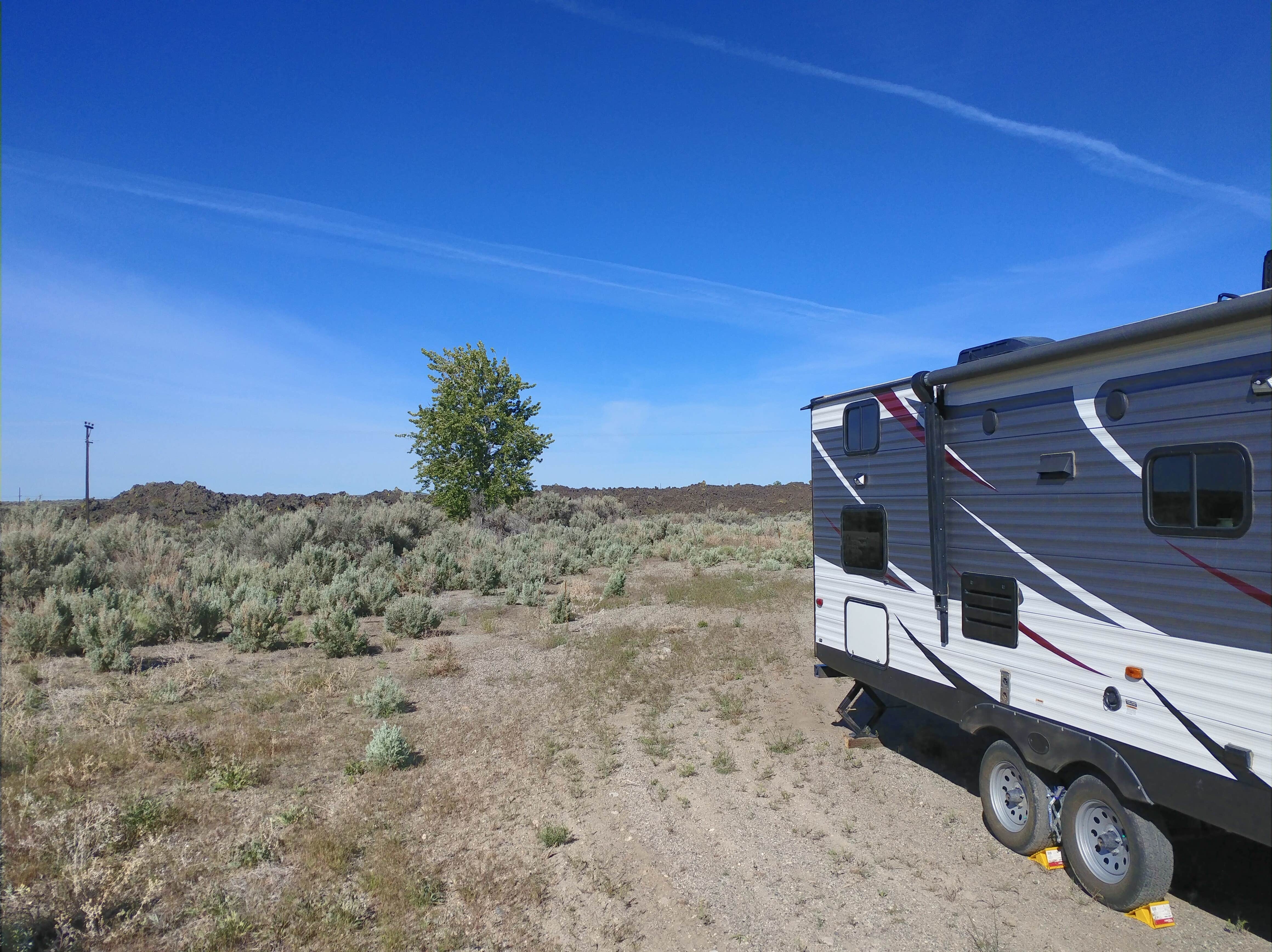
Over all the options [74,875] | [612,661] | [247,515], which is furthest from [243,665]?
[247,515]

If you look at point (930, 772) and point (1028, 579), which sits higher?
point (1028, 579)

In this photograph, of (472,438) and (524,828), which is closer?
(524,828)

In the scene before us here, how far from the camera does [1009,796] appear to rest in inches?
214

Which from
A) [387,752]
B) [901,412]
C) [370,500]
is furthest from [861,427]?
[370,500]

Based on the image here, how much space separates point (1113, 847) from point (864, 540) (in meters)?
3.16

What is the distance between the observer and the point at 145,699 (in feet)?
27.5

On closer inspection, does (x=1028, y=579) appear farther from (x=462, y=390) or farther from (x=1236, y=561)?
(x=462, y=390)

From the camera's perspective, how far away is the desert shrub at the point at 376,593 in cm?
1455

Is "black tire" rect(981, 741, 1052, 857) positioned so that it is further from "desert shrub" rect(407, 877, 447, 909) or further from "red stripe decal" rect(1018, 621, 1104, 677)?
"desert shrub" rect(407, 877, 447, 909)

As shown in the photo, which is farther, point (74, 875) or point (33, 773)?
point (33, 773)

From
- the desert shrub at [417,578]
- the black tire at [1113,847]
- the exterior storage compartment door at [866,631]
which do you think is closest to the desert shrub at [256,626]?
the desert shrub at [417,578]

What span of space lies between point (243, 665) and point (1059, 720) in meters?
10.2

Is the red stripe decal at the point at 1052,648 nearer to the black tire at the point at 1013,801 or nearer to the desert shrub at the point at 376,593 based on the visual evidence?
the black tire at the point at 1013,801

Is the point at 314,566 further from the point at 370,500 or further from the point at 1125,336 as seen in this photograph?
the point at 370,500
